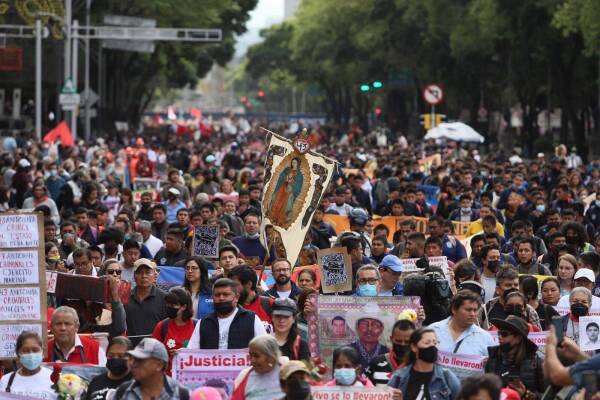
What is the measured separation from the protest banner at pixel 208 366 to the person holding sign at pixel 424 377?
1.15 metres

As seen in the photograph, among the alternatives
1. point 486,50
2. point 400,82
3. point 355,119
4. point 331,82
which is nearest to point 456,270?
point 486,50

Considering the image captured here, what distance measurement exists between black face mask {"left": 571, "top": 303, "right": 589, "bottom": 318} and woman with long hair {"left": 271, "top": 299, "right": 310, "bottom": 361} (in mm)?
2019

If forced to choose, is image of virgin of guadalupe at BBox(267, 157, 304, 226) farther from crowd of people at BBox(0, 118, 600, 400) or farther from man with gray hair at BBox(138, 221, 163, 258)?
man with gray hair at BBox(138, 221, 163, 258)

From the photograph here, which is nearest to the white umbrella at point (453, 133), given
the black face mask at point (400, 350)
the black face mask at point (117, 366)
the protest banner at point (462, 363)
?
the protest banner at point (462, 363)

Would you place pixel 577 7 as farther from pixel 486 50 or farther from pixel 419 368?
pixel 419 368

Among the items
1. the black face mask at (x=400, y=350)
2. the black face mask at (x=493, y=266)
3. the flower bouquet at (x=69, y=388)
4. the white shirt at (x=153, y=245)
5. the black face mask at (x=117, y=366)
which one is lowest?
the flower bouquet at (x=69, y=388)

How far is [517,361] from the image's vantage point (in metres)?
9.82

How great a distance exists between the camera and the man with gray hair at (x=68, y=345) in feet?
34.9

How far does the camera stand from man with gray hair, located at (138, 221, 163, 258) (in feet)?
54.9

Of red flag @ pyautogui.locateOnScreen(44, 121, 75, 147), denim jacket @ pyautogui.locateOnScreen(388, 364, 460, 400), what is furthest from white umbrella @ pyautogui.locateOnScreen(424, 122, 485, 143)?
denim jacket @ pyautogui.locateOnScreen(388, 364, 460, 400)

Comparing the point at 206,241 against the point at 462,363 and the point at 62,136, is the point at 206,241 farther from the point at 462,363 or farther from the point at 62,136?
the point at 62,136

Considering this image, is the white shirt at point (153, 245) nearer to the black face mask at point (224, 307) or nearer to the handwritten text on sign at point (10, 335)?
the handwritten text on sign at point (10, 335)

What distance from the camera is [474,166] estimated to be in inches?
1334

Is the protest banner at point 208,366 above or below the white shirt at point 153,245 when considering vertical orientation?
below
